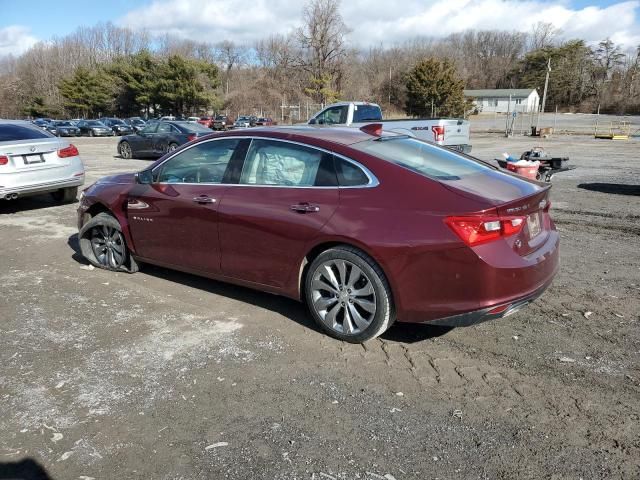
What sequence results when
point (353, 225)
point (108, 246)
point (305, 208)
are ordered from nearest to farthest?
point (353, 225), point (305, 208), point (108, 246)

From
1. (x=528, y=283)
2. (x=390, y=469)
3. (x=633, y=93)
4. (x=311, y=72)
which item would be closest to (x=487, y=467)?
(x=390, y=469)

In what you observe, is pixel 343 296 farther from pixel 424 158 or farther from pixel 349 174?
pixel 424 158

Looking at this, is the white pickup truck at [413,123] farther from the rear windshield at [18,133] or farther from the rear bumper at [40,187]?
the rear windshield at [18,133]

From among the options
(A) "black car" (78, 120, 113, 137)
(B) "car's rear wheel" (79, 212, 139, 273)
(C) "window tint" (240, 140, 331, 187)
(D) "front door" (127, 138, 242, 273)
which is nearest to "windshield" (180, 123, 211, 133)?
(B) "car's rear wheel" (79, 212, 139, 273)

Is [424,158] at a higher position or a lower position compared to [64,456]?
higher

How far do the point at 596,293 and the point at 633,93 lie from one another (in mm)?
86466

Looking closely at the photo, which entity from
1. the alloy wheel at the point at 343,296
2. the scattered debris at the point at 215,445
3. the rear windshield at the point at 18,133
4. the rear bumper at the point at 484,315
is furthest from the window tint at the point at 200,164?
the rear windshield at the point at 18,133

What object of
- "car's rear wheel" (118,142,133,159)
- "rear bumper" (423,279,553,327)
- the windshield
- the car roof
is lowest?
"car's rear wheel" (118,142,133,159)

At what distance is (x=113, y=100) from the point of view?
233 ft

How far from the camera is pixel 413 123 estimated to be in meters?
A: 14.4

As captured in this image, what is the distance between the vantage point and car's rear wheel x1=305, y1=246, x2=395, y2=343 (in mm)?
3758

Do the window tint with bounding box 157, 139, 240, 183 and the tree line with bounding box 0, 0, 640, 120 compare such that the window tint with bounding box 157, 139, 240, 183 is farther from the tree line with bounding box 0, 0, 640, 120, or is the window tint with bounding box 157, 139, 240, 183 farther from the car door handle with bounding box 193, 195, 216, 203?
the tree line with bounding box 0, 0, 640, 120

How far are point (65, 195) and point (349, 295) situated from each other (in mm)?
8248

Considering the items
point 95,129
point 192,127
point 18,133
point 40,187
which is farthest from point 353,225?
point 95,129
